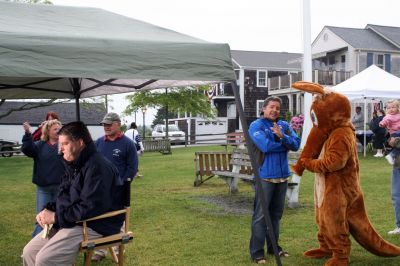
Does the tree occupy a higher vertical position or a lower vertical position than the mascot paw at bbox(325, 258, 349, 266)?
higher

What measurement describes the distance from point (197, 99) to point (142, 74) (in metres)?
34.8

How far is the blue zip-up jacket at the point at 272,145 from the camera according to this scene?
528cm

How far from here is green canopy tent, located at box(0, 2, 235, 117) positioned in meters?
3.87

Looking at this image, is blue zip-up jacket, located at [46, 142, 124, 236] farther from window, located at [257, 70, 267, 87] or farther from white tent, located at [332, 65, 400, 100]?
window, located at [257, 70, 267, 87]

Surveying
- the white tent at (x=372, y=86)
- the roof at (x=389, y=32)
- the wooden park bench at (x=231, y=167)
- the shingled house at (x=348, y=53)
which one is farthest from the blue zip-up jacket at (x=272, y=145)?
the roof at (x=389, y=32)

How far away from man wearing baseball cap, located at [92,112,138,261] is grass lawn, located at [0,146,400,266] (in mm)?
1010

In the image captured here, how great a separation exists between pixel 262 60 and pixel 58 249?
43121mm

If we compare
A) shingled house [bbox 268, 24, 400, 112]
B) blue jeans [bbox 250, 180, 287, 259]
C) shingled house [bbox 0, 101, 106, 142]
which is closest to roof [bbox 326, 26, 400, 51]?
shingled house [bbox 268, 24, 400, 112]

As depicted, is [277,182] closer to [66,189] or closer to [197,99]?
[66,189]

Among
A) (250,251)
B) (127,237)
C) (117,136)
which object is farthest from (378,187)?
(127,237)

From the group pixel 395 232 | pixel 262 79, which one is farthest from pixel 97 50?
pixel 262 79

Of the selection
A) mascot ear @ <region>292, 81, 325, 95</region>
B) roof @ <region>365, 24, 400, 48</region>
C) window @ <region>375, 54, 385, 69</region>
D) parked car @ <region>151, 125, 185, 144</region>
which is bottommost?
parked car @ <region>151, 125, 185, 144</region>

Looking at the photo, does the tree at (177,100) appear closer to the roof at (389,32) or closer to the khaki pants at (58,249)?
the roof at (389,32)

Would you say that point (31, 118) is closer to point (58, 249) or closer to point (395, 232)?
point (395, 232)
